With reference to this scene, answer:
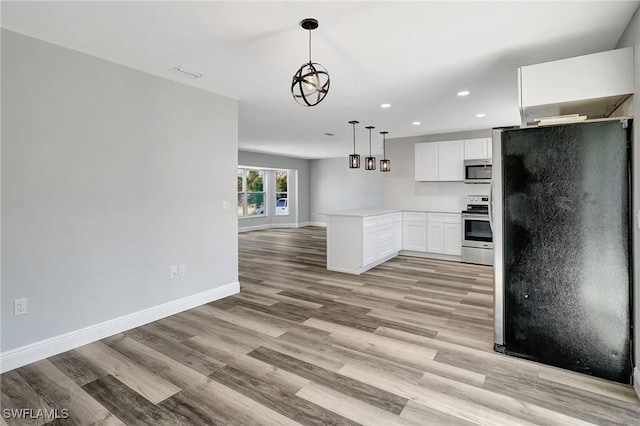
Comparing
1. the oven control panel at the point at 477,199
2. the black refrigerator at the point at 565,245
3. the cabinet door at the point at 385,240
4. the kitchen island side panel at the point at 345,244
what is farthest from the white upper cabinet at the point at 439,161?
the black refrigerator at the point at 565,245

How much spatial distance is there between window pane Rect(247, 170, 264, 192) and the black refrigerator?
30.4 ft

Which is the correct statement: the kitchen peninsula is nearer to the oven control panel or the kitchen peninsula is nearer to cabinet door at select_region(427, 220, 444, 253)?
cabinet door at select_region(427, 220, 444, 253)

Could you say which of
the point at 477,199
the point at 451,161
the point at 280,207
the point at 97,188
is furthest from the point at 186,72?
the point at 280,207

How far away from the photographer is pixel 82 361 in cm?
250

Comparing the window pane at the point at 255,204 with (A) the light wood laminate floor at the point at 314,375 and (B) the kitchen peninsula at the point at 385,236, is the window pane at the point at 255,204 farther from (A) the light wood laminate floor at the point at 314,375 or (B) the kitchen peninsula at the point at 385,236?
(A) the light wood laminate floor at the point at 314,375

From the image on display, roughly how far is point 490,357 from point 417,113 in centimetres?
353

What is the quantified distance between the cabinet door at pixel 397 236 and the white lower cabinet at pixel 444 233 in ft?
1.77

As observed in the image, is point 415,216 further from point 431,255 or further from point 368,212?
point 368,212

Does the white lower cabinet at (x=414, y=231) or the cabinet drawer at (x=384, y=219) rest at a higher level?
the cabinet drawer at (x=384, y=219)

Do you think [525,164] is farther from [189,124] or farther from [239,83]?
[189,124]

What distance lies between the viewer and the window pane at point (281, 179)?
1179 cm

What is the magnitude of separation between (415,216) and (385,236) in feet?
3.22

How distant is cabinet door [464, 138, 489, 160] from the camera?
585 cm
